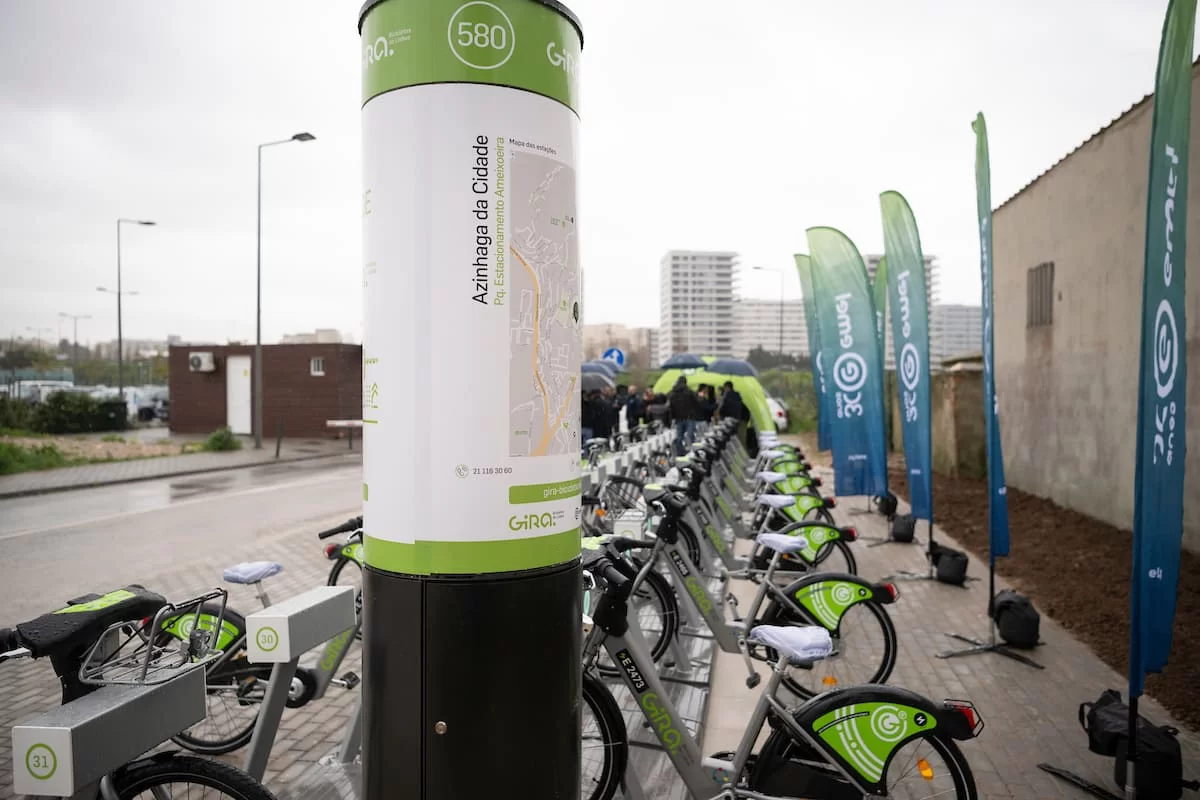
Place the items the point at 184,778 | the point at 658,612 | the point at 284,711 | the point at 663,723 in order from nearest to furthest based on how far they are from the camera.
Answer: the point at 184,778, the point at 663,723, the point at 284,711, the point at 658,612

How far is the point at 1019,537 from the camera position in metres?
8.91

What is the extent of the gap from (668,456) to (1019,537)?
419 centimetres

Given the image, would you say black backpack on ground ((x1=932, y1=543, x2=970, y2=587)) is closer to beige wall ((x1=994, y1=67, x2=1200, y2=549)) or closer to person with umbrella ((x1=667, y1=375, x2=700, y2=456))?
beige wall ((x1=994, y1=67, x2=1200, y2=549))

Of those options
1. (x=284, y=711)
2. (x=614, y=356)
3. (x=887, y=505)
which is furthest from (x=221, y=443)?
(x=284, y=711)

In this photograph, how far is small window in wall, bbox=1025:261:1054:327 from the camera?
10.7 meters

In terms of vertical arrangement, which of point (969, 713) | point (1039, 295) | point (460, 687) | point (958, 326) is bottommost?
point (969, 713)

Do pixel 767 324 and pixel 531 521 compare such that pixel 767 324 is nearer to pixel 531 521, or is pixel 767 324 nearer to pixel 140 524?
pixel 140 524

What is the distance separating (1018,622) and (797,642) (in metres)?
3.32

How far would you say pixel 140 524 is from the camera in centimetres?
1030

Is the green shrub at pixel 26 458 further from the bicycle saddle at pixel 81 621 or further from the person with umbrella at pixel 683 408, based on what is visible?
the bicycle saddle at pixel 81 621

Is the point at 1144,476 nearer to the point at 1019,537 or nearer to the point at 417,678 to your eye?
the point at 417,678

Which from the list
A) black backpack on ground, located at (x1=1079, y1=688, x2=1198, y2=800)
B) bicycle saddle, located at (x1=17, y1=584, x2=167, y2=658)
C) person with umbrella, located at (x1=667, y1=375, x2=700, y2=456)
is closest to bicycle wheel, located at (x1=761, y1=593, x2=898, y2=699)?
black backpack on ground, located at (x1=1079, y1=688, x2=1198, y2=800)

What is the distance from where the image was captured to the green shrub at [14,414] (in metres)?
22.5

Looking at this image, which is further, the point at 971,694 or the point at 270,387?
the point at 270,387
